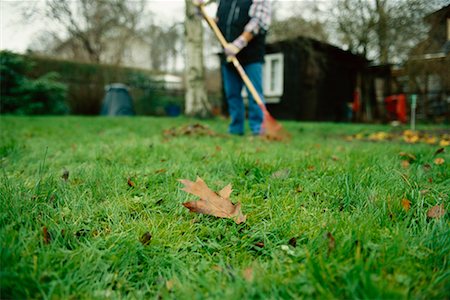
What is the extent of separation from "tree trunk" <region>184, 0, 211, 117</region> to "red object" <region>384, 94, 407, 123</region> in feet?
23.3

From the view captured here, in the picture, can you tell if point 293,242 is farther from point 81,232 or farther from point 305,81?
point 305,81

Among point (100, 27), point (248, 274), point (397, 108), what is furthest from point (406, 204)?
point (100, 27)

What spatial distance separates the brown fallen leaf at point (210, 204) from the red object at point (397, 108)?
1182 centimetres

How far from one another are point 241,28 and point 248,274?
13.5 feet

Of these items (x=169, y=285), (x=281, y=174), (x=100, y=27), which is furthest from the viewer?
(x=100, y=27)

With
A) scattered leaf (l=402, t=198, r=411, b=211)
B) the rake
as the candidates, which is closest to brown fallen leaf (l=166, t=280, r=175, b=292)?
scattered leaf (l=402, t=198, r=411, b=211)

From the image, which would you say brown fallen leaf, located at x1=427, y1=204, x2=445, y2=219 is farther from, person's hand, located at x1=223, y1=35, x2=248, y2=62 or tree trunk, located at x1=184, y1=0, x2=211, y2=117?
tree trunk, located at x1=184, y1=0, x2=211, y2=117

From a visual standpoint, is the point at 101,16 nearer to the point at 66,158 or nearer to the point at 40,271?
the point at 66,158

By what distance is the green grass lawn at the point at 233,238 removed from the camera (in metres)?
0.83

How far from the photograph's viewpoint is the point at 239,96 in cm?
476

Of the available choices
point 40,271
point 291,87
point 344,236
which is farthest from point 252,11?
point 291,87

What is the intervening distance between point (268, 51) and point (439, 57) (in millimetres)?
8602

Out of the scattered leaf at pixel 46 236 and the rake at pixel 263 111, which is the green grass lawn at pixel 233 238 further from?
the rake at pixel 263 111

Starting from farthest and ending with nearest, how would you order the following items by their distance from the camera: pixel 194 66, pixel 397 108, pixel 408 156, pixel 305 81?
pixel 305 81
pixel 397 108
pixel 194 66
pixel 408 156
